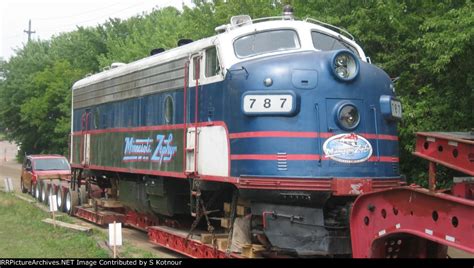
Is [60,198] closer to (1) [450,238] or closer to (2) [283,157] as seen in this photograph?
(2) [283,157]

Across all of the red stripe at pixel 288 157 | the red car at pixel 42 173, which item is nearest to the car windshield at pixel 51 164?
the red car at pixel 42 173

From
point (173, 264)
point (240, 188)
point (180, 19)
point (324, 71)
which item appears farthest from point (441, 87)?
point (180, 19)

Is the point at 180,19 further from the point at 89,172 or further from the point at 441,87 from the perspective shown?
the point at 441,87

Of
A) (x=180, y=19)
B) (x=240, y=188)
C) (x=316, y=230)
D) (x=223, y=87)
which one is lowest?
(x=316, y=230)

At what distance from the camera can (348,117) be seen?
7551 mm

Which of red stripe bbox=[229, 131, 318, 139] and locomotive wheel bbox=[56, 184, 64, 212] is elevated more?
red stripe bbox=[229, 131, 318, 139]

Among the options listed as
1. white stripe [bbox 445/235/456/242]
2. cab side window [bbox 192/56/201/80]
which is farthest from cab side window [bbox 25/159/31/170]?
white stripe [bbox 445/235/456/242]

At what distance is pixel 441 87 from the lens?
11836 mm

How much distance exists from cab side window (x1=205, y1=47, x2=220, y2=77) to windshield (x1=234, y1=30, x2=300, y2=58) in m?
0.40

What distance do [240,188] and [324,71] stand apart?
1.89 m

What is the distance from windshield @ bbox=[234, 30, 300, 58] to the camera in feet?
27.5

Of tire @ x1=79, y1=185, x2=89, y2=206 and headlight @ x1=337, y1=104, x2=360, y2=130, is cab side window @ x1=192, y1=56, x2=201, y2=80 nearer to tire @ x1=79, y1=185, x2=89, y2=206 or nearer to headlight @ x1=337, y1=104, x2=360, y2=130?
headlight @ x1=337, y1=104, x2=360, y2=130

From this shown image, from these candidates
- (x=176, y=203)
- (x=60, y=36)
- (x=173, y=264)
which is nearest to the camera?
(x=173, y=264)

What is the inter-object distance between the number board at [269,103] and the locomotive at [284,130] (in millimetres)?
13
